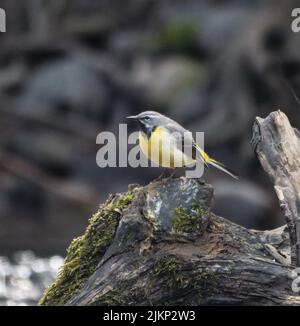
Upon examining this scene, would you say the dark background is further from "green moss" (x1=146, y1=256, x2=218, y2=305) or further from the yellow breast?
"green moss" (x1=146, y1=256, x2=218, y2=305)

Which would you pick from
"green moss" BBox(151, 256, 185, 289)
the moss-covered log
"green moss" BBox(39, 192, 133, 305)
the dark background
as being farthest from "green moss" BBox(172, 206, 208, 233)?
the dark background

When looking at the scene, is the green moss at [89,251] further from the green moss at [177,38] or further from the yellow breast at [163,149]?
the green moss at [177,38]

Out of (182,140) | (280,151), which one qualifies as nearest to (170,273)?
(280,151)

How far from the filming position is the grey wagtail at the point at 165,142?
8.06m

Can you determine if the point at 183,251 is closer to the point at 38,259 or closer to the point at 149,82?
the point at 38,259

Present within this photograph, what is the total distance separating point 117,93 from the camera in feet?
95.9

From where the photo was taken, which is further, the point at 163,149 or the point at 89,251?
the point at 163,149

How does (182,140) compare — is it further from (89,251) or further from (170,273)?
(170,273)

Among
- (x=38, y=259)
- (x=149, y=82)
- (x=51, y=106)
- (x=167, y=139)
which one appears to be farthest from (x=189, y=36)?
(x=167, y=139)

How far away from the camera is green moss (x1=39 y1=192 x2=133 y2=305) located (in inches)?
293

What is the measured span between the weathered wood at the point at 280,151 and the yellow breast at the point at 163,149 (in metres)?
0.66

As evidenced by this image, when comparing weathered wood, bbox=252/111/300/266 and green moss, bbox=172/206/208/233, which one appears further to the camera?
weathered wood, bbox=252/111/300/266

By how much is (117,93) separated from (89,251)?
2187 centimetres

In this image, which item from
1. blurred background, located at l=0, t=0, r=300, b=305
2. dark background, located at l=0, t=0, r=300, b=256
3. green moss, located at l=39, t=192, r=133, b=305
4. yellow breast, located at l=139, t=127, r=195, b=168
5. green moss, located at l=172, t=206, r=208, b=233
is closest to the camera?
green moss, located at l=172, t=206, r=208, b=233
